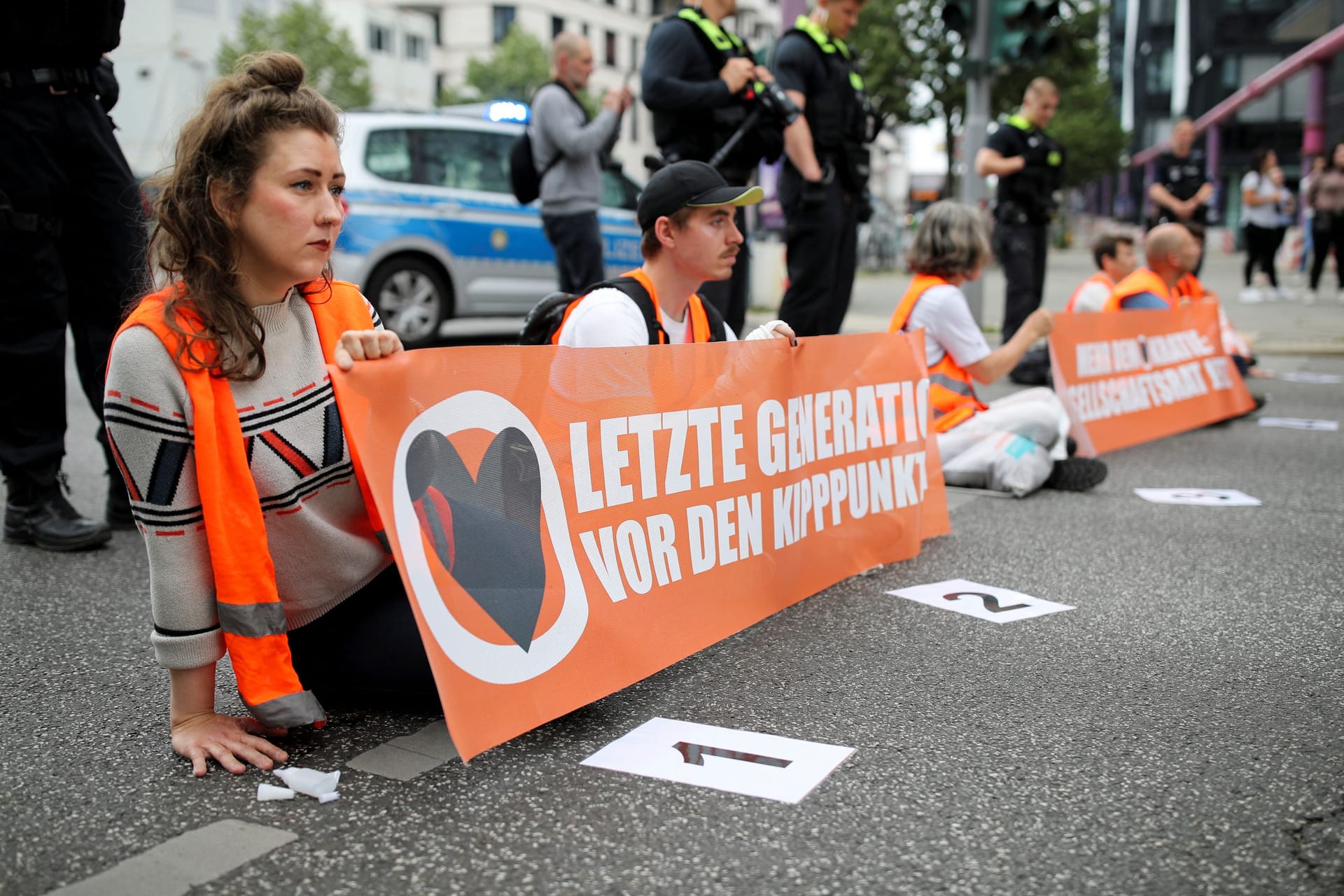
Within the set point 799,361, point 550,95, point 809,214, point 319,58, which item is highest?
point 319,58

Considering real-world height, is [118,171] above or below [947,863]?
above

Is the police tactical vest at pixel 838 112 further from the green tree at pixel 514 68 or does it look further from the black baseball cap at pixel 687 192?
the green tree at pixel 514 68

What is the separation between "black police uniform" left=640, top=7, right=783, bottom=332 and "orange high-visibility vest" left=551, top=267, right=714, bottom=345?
5.72 feet

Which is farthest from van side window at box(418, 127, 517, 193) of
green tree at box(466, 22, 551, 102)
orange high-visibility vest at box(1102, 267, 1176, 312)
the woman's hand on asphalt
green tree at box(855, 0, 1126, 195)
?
green tree at box(466, 22, 551, 102)

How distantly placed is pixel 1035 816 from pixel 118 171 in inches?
134

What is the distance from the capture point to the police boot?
3900mm

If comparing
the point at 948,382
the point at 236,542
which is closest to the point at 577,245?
the point at 948,382

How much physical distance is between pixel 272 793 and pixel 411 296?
7.73m

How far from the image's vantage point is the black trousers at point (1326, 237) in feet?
49.1

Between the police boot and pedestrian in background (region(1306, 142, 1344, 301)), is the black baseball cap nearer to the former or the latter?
the police boot

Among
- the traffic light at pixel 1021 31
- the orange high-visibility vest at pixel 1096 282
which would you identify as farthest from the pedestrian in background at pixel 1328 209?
the orange high-visibility vest at pixel 1096 282

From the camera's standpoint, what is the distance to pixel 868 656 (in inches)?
117

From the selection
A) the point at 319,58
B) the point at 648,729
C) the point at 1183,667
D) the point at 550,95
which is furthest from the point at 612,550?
the point at 319,58

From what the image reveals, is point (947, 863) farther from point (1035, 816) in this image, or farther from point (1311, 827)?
point (1311, 827)
